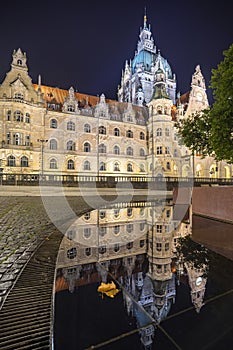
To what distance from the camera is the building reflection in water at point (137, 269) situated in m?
2.28

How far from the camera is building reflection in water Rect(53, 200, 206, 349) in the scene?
7.47ft

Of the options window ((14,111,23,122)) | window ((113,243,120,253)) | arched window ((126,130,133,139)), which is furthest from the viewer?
arched window ((126,130,133,139))

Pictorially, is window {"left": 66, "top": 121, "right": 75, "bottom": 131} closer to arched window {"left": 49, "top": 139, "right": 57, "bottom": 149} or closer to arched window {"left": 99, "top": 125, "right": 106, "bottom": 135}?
arched window {"left": 49, "top": 139, "right": 57, "bottom": 149}

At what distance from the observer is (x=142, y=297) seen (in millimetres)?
2482

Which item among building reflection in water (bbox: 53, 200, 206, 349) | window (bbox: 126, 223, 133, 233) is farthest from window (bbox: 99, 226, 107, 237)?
window (bbox: 126, 223, 133, 233)

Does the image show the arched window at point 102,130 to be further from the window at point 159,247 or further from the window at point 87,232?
the window at point 159,247

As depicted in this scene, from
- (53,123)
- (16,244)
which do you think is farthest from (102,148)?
(16,244)

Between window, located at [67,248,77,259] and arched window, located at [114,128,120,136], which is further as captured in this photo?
arched window, located at [114,128,120,136]

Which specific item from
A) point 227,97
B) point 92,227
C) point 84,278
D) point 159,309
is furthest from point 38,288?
Result: point 227,97

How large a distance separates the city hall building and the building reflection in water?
27.5 m

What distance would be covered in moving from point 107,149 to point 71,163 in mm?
8441

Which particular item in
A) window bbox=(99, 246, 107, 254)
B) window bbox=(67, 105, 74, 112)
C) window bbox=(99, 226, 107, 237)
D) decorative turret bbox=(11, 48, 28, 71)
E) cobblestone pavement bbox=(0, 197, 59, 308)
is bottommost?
window bbox=(99, 226, 107, 237)

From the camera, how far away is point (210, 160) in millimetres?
46500

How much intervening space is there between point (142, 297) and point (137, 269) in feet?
2.99
